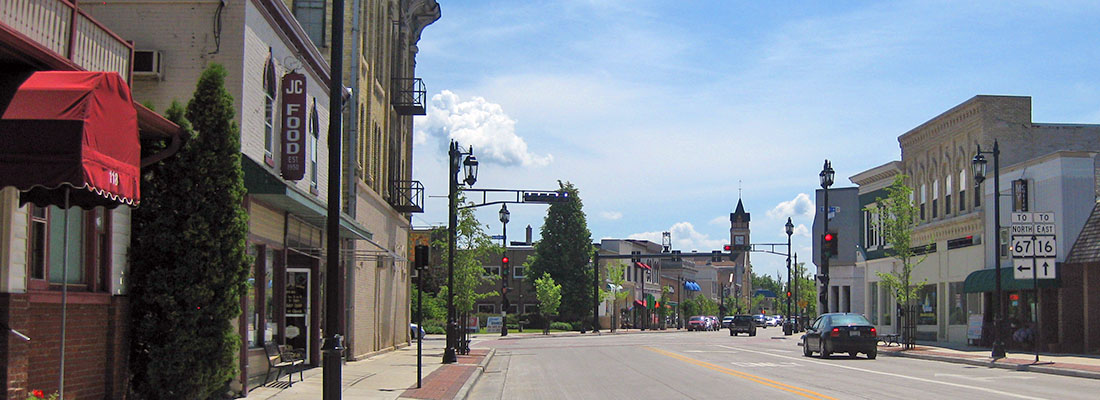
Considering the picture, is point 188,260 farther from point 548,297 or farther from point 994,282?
point 548,297

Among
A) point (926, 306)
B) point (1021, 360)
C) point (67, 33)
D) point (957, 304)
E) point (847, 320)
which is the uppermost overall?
point (67, 33)

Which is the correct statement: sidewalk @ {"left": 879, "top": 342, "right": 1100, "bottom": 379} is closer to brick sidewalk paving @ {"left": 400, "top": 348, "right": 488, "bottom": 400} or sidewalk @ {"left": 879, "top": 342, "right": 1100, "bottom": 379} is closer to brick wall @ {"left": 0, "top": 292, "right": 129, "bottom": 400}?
brick sidewalk paving @ {"left": 400, "top": 348, "right": 488, "bottom": 400}

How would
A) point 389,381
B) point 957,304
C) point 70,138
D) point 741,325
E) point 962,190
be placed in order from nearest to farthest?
point 70,138
point 389,381
point 962,190
point 957,304
point 741,325

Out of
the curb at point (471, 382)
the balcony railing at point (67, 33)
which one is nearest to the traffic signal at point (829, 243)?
the curb at point (471, 382)

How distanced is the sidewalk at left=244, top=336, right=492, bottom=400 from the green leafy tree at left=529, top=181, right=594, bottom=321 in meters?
57.4

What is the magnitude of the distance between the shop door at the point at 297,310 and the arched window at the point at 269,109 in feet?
15.2

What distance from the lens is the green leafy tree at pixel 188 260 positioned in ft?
44.2

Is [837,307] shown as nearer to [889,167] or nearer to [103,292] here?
[889,167]

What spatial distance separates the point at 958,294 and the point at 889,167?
10765mm

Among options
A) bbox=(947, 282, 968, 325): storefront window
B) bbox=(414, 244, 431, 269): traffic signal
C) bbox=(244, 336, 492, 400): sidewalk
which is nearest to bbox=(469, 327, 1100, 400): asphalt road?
bbox=(244, 336, 492, 400): sidewalk

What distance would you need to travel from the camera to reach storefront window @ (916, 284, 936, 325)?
160 ft

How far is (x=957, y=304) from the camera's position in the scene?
148 ft

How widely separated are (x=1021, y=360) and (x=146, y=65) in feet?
83.8

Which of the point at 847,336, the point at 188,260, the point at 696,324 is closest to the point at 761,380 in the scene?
the point at 847,336
